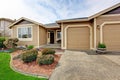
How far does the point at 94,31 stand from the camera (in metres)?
10.5

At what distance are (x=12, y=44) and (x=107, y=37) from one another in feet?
36.1

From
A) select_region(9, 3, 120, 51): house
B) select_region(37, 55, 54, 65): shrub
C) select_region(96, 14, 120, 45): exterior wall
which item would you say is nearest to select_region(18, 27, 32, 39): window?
select_region(9, 3, 120, 51): house

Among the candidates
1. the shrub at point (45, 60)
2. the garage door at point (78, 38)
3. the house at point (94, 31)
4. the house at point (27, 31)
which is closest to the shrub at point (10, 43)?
the house at point (27, 31)

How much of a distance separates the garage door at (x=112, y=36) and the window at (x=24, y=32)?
369 inches

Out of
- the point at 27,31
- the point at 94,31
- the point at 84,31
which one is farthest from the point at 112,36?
the point at 27,31

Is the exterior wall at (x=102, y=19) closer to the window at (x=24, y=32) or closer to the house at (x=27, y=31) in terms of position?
the house at (x=27, y=31)

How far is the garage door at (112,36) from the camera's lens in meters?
9.99

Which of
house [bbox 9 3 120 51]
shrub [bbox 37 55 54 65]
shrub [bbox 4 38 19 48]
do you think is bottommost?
shrub [bbox 37 55 54 65]

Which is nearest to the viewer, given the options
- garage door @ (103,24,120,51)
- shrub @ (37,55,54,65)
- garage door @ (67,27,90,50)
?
shrub @ (37,55,54,65)

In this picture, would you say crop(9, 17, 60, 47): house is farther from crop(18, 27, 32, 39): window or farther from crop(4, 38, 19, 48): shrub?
crop(4, 38, 19, 48): shrub

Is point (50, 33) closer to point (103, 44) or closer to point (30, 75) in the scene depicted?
point (103, 44)

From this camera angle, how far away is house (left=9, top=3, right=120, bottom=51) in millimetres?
10031

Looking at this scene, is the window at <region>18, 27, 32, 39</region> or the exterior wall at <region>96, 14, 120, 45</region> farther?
the window at <region>18, 27, 32, 39</region>

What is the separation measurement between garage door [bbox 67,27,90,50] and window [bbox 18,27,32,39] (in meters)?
5.45
